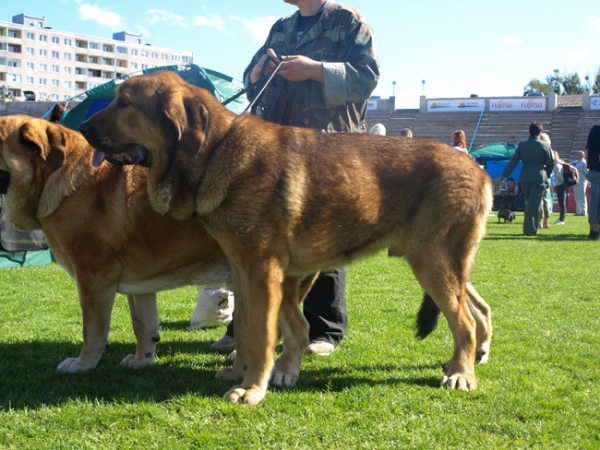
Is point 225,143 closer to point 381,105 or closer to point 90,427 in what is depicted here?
point 90,427

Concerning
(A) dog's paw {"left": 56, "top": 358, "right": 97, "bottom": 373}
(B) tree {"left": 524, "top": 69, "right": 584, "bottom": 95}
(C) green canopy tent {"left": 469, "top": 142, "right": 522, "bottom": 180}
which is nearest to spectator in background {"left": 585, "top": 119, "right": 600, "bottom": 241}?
(A) dog's paw {"left": 56, "top": 358, "right": 97, "bottom": 373}

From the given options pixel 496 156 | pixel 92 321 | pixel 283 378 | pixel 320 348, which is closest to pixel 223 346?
pixel 320 348

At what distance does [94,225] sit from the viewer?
383 centimetres

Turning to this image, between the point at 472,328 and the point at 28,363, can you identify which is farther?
the point at 28,363

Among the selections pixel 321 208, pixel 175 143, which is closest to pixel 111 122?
pixel 175 143

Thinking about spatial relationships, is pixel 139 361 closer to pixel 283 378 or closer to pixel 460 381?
pixel 283 378

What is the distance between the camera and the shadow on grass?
3.51 metres

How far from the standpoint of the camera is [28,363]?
420cm

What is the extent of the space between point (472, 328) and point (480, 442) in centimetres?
100

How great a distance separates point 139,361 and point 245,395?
1108 millimetres

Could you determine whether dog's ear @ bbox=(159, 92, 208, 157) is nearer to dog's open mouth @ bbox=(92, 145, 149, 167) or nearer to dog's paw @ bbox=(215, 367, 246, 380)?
dog's open mouth @ bbox=(92, 145, 149, 167)

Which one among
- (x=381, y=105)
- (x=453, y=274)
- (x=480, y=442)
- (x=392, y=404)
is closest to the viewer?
(x=480, y=442)

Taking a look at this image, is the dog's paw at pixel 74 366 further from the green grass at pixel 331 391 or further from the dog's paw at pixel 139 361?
the dog's paw at pixel 139 361

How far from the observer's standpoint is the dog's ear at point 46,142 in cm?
390
